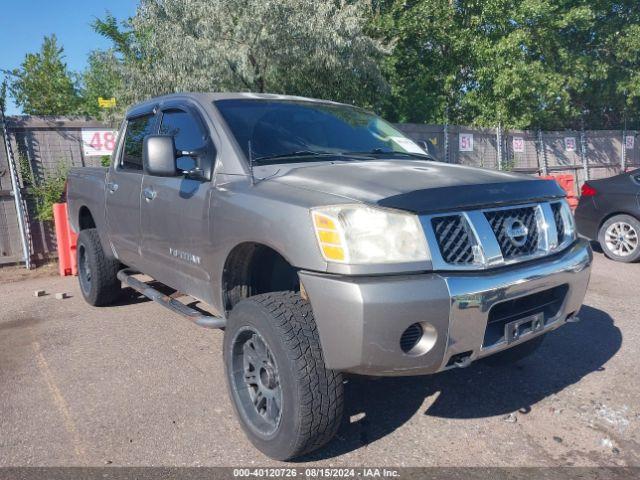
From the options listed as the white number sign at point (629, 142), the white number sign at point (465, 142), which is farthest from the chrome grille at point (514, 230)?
the white number sign at point (629, 142)

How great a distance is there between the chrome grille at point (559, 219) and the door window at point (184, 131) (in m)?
2.19

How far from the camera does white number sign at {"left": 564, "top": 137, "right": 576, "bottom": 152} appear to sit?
16.3 meters

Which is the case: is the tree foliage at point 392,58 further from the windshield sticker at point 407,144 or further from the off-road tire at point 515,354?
the off-road tire at point 515,354

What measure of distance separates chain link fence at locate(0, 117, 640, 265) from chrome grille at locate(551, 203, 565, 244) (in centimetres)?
129

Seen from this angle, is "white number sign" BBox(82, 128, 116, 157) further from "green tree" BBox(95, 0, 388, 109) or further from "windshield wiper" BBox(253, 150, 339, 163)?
"windshield wiper" BBox(253, 150, 339, 163)

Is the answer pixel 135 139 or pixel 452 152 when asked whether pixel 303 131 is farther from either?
pixel 452 152

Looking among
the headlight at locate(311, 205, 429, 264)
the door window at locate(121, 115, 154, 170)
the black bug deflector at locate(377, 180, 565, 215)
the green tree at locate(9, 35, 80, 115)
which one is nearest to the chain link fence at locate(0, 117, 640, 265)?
the black bug deflector at locate(377, 180, 565, 215)

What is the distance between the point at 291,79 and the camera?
33.8 feet

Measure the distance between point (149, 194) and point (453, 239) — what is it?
7.66ft

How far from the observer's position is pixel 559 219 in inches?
120

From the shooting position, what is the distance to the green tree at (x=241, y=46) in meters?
9.20

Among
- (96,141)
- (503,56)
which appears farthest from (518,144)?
(96,141)

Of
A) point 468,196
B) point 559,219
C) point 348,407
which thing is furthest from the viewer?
point 348,407

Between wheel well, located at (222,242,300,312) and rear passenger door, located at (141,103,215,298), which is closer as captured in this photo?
wheel well, located at (222,242,300,312)
